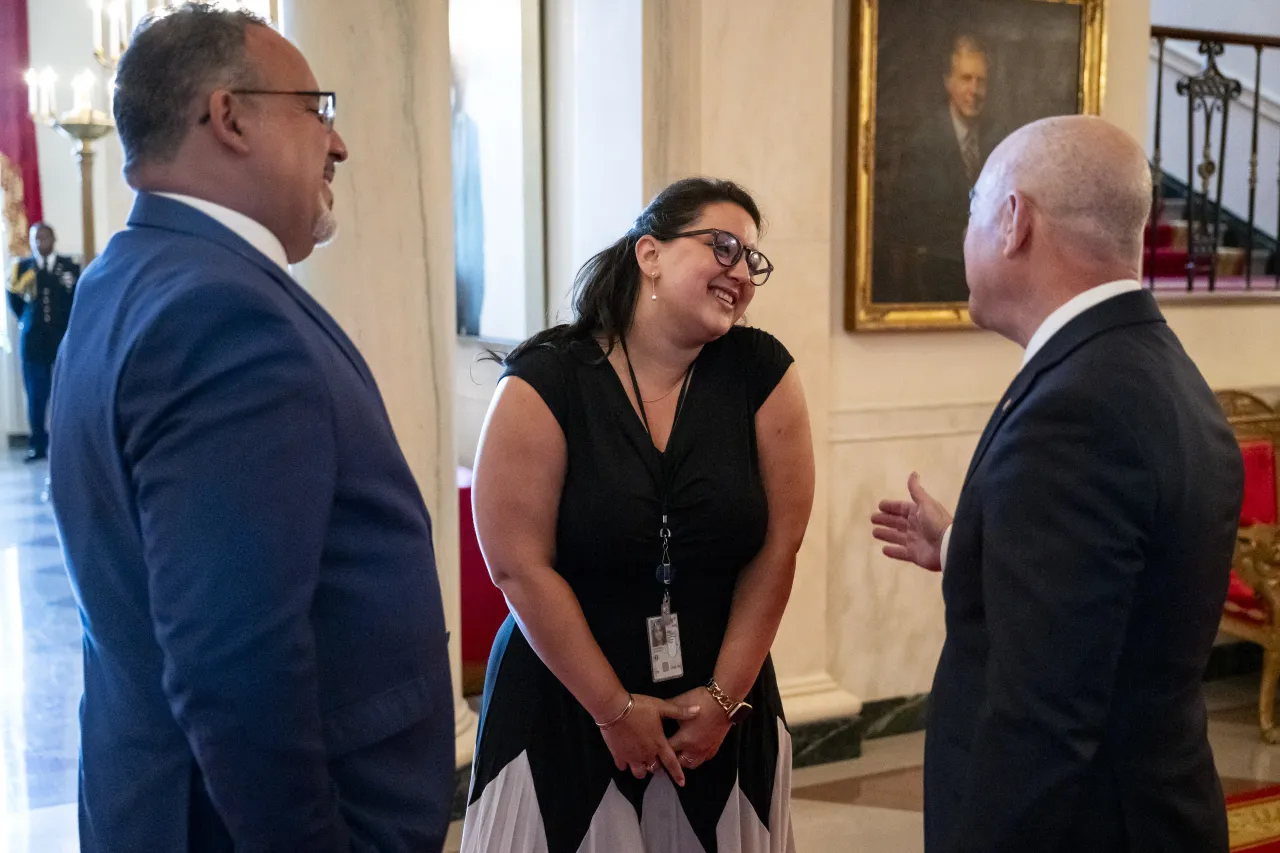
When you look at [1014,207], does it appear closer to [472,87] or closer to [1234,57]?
[472,87]

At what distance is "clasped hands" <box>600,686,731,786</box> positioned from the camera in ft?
7.11

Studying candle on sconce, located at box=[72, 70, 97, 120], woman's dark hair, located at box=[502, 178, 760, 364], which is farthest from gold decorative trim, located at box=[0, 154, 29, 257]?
woman's dark hair, located at box=[502, 178, 760, 364]

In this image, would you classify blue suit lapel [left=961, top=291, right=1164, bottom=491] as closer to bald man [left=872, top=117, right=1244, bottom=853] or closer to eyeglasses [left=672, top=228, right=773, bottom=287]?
bald man [left=872, top=117, right=1244, bottom=853]

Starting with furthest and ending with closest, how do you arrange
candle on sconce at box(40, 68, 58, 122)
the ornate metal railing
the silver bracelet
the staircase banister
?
candle on sconce at box(40, 68, 58, 122)
the ornate metal railing
the staircase banister
the silver bracelet

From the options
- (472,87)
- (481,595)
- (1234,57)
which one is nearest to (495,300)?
(472,87)

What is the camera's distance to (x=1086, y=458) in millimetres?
1493

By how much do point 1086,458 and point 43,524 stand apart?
30.6 ft

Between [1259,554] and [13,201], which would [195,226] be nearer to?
[1259,554]

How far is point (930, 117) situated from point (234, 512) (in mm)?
3728

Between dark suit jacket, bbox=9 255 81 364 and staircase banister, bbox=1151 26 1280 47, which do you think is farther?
dark suit jacket, bbox=9 255 81 364

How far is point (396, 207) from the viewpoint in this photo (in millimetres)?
3441

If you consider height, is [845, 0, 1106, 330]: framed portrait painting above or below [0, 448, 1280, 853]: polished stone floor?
above

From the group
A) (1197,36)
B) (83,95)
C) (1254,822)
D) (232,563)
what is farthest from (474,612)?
(83,95)

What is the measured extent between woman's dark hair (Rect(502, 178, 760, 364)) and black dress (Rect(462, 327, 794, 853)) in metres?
0.06
